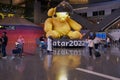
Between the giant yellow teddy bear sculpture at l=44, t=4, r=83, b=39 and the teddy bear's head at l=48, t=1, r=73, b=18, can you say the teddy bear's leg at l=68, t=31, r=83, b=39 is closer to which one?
the giant yellow teddy bear sculpture at l=44, t=4, r=83, b=39

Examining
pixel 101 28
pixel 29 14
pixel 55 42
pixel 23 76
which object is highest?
pixel 29 14

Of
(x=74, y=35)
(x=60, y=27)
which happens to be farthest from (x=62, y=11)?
(x=74, y=35)

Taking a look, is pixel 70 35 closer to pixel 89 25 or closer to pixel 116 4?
pixel 89 25

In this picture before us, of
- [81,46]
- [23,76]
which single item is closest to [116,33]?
[81,46]

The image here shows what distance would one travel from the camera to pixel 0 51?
14.2 metres

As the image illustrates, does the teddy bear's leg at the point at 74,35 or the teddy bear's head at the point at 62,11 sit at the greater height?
the teddy bear's head at the point at 62,11

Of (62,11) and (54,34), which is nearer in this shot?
(54,34)

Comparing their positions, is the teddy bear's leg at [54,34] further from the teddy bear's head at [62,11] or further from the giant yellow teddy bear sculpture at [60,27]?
the teddy bear's head at [62,11]

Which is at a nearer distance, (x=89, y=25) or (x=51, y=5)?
(x=89, y=25)

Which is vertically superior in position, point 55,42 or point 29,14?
point 29,14

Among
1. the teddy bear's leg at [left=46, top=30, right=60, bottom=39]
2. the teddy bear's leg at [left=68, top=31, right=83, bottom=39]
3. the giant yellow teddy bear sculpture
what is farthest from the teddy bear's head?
the teddy bear's leg at [left=68, top=31, right=83, bottom=39]

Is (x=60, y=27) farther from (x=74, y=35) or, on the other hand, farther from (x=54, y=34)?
(x=74, y=35)

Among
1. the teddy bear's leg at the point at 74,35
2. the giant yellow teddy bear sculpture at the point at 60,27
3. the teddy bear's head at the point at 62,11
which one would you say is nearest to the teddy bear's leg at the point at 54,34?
the giant yellow teddy bear sculpture at the point at 60,27

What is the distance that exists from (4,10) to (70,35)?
78.6 ft
